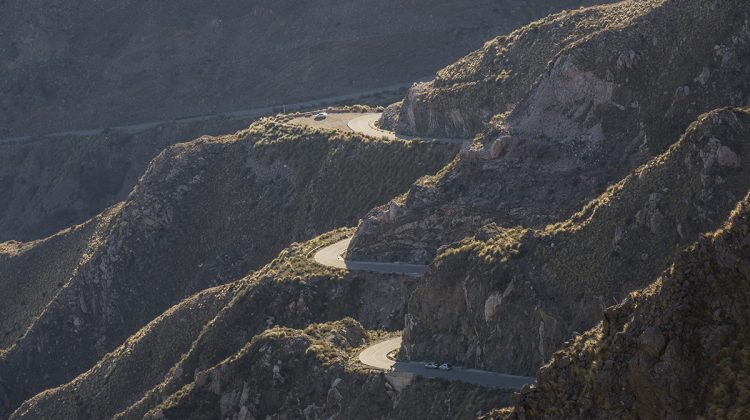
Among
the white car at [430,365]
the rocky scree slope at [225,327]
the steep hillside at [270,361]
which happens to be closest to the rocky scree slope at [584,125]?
the rocky scree slope at [225,327]

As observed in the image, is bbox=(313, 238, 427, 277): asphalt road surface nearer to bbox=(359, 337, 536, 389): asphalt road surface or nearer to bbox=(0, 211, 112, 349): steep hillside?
bbox=(359, 337, 536, 389): asphalt road surface

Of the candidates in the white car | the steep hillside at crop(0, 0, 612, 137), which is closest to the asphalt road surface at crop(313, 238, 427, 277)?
the white car

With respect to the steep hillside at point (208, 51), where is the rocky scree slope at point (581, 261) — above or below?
above

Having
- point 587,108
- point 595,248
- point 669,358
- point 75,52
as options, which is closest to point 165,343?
point 587,108

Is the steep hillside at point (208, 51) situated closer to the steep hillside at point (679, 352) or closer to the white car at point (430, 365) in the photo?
the white car at point (430, 365)

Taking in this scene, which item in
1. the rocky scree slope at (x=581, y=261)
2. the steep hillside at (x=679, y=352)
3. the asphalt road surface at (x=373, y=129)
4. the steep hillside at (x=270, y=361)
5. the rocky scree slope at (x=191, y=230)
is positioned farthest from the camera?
the rocky scree slope at (x=191, y=230)

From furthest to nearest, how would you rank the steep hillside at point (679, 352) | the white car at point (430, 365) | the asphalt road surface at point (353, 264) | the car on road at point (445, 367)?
the asphalt road surface at point (353, 264) → the white car at point (430, 365) → the car on road at point (445, 367) → the steep hillside at point (679, 352)

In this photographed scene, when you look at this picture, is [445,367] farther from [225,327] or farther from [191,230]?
[191,230]

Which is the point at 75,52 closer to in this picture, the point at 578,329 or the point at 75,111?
the point at 75,111
